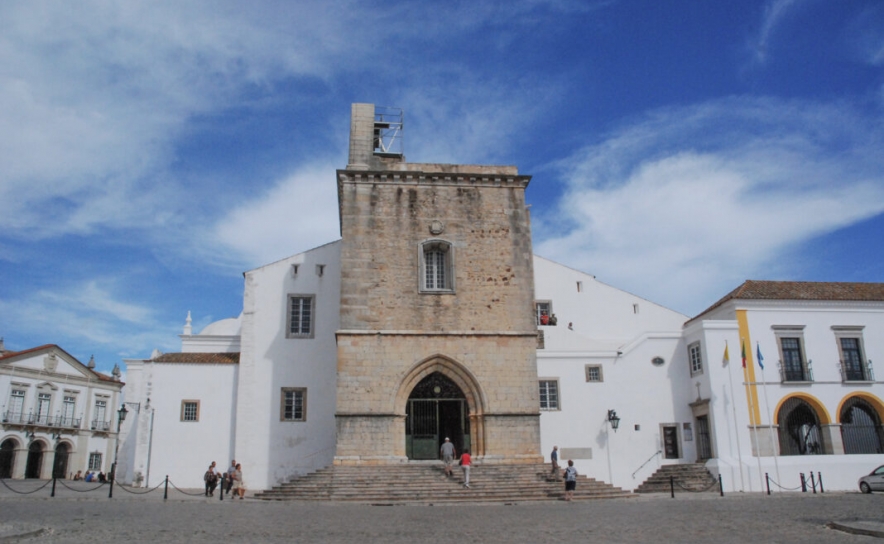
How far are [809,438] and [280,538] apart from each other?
22.1 metres

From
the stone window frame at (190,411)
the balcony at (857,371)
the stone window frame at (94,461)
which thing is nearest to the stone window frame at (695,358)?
the balcony at (857,371)

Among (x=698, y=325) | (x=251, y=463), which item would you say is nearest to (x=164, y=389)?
(x=251, y=463)

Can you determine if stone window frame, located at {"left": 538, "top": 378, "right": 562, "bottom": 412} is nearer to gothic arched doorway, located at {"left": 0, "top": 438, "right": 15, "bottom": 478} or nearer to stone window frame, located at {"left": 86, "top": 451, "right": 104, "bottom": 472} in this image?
gothic arched doorway, located at {"left": 0, "top": 438, "right": 15, "bottom": 478}

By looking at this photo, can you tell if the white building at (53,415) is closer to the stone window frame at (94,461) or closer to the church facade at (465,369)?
the stone window frame at (94,461)

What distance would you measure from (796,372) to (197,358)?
2174cm

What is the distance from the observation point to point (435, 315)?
2377 centimetres

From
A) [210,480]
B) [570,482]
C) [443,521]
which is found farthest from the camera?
[210,480]

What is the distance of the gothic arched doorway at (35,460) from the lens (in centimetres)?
4284

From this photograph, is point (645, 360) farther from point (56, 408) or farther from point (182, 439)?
point (56, 408)

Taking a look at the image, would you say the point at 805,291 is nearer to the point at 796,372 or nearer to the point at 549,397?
the point at 796,372

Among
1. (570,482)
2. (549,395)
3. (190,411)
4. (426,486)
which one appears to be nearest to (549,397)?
(549,395)

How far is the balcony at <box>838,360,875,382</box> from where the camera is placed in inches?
1066

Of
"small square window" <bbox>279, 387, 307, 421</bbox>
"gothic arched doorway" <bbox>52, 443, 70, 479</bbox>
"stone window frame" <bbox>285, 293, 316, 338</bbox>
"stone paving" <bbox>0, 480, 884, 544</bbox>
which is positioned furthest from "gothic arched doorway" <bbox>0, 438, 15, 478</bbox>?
"stone paving" <bbox>0, 480, 884, 544</bbox>

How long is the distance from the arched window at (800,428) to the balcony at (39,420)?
38812mm
